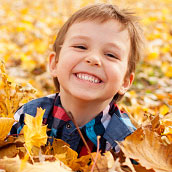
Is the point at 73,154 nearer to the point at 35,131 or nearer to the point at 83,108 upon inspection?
the point at 35,131

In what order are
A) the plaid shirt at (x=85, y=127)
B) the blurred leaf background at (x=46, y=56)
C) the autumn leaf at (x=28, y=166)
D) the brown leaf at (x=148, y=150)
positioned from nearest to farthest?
the autumn leaf at (x=28, y=166) < the brown leaf at (x=148, y=150) < the plaid shirt at (x=85, y=127) < the blurred leaf background at (x=46, y=56)

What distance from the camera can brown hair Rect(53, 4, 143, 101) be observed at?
179 centimetres

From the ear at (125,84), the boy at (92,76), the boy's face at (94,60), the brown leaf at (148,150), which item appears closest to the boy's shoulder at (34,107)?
the boy at (92,76)

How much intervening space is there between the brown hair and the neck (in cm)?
38

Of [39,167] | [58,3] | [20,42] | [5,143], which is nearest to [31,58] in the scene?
[20,42]

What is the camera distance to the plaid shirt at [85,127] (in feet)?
5.58

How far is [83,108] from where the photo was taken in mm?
1791

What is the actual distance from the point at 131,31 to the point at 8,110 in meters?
1.01

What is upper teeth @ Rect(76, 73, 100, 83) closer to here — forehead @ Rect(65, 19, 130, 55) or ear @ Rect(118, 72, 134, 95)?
forehead @ Rect(65, 19, 130, 55)

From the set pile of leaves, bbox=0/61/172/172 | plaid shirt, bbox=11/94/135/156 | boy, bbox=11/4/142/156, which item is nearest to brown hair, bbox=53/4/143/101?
boy, bbox=11/4/142/156

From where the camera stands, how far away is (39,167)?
98 cm

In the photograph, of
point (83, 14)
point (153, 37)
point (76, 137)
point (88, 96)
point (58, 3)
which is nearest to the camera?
point (88, 96)

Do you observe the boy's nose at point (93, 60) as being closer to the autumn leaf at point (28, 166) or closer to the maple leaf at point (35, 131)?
the maple leaf at point (35, 131)

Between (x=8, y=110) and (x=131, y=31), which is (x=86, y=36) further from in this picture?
(x=8, y=110)
